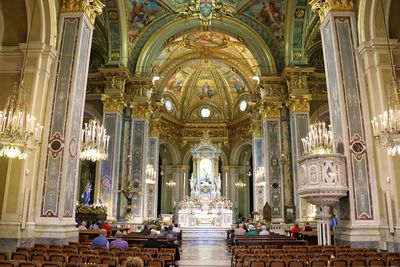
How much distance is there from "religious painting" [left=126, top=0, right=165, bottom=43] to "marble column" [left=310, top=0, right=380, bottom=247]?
966cm

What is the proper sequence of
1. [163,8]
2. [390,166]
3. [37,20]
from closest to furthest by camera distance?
[390,166] < [37,20] < [163,8]

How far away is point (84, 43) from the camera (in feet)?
33.1

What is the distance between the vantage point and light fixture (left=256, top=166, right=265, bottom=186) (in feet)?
63.9

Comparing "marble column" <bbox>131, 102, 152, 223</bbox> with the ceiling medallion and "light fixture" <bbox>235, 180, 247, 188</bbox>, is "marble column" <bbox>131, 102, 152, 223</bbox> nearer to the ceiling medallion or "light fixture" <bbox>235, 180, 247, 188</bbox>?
the ceiling medallion

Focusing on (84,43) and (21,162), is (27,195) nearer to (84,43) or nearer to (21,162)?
(21,162)

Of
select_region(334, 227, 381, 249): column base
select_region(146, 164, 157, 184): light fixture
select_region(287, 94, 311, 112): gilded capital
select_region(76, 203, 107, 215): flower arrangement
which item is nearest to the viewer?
select_region(334, 227, 381, 249): column base

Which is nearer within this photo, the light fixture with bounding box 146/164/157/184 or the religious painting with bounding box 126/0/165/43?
the religious painting with bounding box 126/0/165/43

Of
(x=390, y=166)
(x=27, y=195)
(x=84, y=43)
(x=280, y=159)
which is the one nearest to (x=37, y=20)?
(x=84, y=43)

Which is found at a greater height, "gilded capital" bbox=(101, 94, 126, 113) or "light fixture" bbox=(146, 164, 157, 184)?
"gilded capital" bbox=(101, 94, 126, 113)

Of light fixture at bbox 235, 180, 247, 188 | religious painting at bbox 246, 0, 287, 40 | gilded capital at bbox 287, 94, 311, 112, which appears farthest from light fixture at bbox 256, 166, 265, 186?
light fixture at bbox 235, 180, 247, 188

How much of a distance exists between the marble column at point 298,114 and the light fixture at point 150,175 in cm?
716

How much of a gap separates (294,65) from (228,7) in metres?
4.31

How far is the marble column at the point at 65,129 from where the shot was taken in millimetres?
8516

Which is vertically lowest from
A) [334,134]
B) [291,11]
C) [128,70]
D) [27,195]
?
[27,195]
